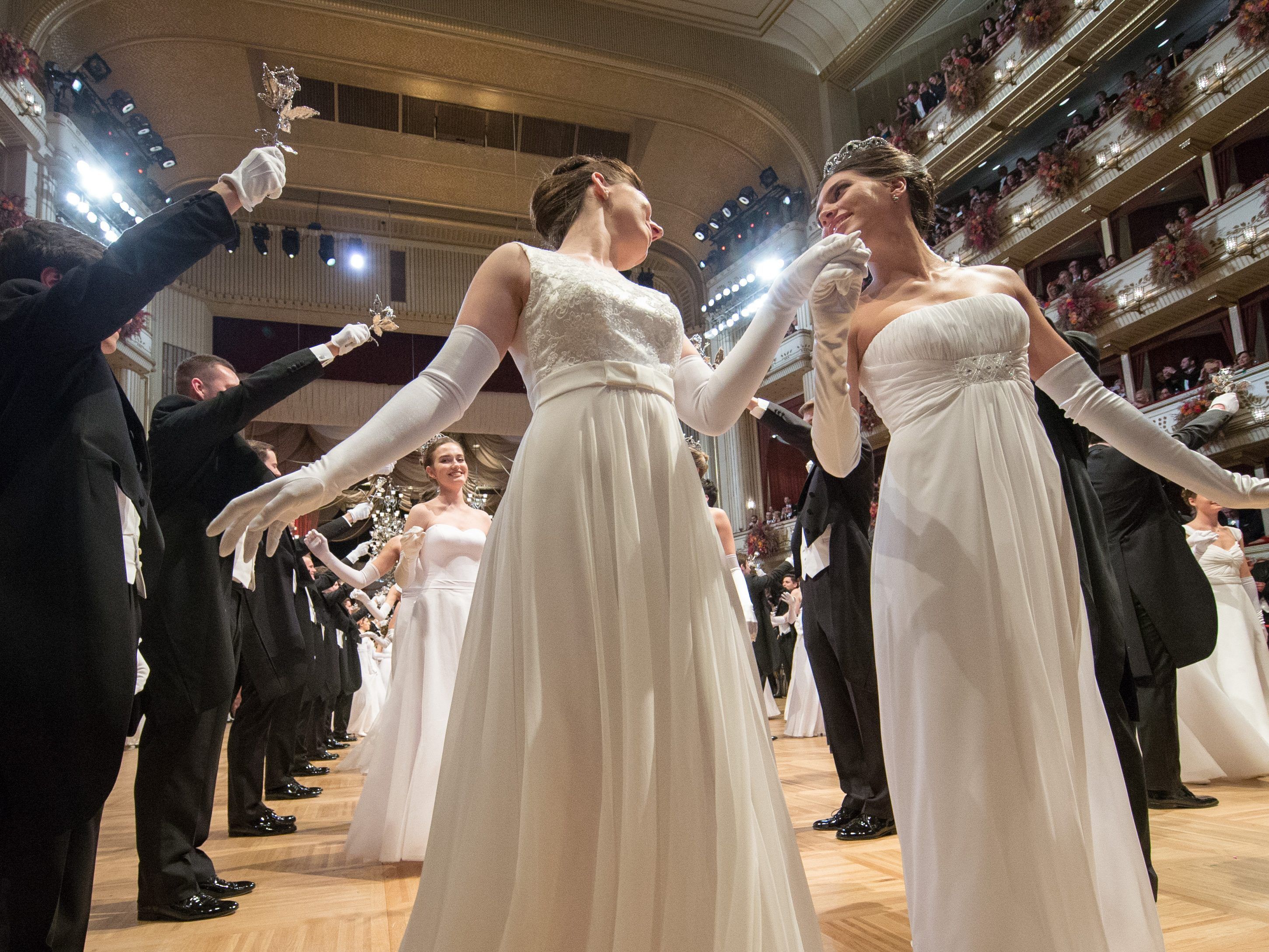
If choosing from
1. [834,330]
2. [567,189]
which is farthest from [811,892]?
[567,189]

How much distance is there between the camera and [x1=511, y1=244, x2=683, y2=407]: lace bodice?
5.65 feet

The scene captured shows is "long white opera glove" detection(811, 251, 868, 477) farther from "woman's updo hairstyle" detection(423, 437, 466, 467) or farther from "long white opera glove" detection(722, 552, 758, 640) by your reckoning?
"woman's updo hairstyle" detection(423, 437, 466, 467)

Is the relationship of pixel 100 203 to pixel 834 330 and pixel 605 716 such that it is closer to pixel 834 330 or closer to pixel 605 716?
pixel 834 330

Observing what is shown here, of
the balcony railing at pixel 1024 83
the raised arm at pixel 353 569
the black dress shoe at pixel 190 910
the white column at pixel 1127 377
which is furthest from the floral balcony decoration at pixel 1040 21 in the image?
the black dress shoe at pixel 190 910

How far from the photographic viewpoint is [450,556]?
4344 mm

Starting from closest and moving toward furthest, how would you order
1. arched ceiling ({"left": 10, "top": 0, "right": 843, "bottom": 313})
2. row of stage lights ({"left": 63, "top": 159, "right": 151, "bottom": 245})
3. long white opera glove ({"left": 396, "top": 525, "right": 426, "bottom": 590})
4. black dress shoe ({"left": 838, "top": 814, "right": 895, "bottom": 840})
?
black dress shoe ({"left": 838, "top": 814, "right": 895, "bottom": 840}) → long white opera glove ({"left": 396, "top": 525, "right": 426, "bottom": 590}) → row of stage lights ({"left": 63, "top": 159, "right": 151, "bottom": 245}) → arched ceiling ({"left": 10, "top": 0, "right": 843, "bottom": 313})

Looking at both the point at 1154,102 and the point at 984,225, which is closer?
the point at 1154,102

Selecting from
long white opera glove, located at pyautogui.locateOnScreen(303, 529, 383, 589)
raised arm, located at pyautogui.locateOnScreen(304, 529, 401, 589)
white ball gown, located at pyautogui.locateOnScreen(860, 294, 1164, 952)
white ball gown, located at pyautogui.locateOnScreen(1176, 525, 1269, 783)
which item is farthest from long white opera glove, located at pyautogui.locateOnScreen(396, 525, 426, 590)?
white ball gown, located at pyautogui.locateOnScreen(1176, 525, 1269, 783)

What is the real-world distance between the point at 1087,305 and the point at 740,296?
5866mm

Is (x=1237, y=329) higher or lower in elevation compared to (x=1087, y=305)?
lower

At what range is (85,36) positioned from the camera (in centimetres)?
1313

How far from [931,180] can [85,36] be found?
14598 mm

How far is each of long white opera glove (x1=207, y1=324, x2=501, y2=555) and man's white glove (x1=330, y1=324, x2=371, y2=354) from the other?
1.32 metres

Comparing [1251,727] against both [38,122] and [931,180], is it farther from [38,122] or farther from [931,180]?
[38,122]
